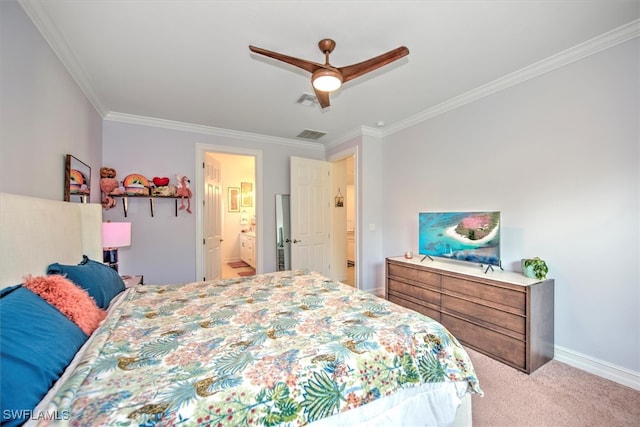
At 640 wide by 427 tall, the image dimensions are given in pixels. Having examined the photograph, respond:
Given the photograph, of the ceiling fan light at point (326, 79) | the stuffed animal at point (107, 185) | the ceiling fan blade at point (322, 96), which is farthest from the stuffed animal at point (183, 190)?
the ceiling fan light at point (326, 79)

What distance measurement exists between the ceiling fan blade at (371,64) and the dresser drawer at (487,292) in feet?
6.62

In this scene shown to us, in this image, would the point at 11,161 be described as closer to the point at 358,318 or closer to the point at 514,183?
the point at 358,318

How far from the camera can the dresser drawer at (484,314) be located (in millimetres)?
2188

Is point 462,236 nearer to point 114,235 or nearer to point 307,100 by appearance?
point 307,100

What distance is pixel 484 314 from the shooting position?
7.91ft

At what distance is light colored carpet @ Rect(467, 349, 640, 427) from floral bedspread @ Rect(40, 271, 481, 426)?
26.0 inches

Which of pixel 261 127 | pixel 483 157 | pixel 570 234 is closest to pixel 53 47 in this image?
pixel 261 127

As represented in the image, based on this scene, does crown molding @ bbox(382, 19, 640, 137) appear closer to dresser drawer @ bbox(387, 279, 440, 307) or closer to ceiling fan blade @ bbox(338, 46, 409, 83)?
ceiling fan blade @ bbox(338, 46, 409, 83)

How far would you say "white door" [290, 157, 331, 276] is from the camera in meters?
4.36

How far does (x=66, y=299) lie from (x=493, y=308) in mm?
2934

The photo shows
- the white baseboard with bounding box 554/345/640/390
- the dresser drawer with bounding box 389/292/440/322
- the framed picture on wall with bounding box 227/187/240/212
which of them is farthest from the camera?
the framed picture on wall with bounding box 227/187/240/212

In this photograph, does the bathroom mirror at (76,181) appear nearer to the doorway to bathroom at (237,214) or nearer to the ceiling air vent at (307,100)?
the ceiling air vent at (307,100)

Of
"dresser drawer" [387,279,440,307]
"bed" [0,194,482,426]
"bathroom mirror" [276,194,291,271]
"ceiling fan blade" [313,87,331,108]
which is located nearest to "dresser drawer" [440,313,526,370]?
"dresser drawer" [387,279,440,307]

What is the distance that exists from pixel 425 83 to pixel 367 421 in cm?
284
